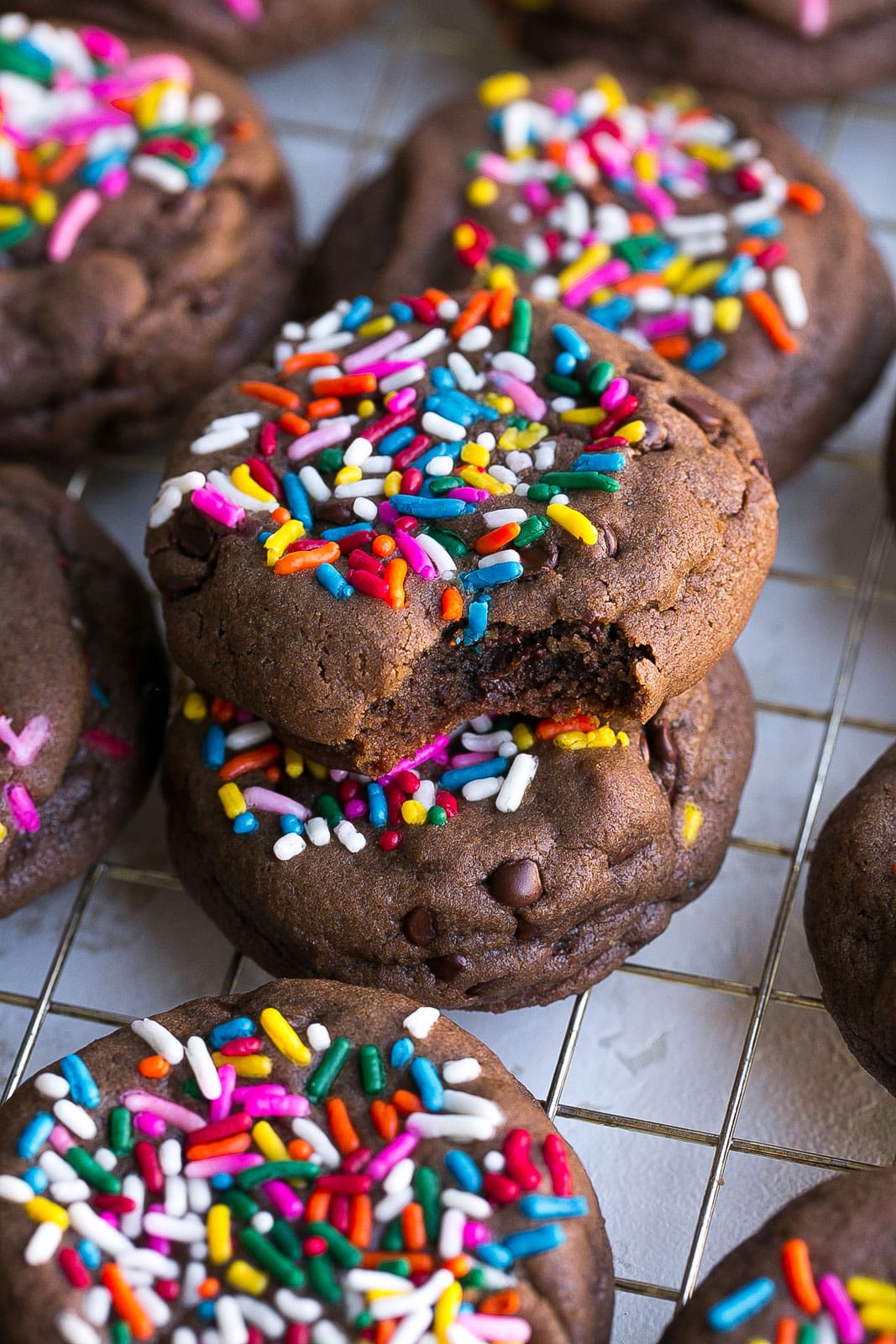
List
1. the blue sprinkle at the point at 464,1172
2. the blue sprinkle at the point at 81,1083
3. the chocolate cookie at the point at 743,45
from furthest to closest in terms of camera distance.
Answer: the chocolate cookie at the point at 743,45, the blue sprinkle at the point at 81,1083, the blue sprinkle at the point at 464,1172

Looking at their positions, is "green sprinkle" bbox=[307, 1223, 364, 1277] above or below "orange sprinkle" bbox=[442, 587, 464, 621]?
below

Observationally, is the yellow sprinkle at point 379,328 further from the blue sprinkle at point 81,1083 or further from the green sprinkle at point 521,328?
the blue sprinkle at point 81,1083

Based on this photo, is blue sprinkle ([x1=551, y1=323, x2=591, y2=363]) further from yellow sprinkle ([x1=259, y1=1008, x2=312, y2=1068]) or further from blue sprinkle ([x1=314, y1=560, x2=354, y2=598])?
yellow sprinkle ([x1=259, y1=1008, x2=312, y2=1068])

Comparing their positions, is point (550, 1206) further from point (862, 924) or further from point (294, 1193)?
point (862, 924)

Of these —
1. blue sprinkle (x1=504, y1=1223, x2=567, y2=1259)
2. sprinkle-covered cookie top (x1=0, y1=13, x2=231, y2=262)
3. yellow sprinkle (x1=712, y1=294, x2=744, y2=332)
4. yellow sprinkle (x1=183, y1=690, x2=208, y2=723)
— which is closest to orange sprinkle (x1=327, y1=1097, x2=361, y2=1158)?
blue sprinkle (x1=504, y1=1223, x2=567, y2=1259)

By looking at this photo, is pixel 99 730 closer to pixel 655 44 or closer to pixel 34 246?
pixel 34 246

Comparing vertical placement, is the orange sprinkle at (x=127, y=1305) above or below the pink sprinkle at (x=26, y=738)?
below

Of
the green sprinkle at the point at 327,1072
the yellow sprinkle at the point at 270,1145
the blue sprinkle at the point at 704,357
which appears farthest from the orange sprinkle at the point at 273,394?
the yellow sprinkle at the point at 270,1145
